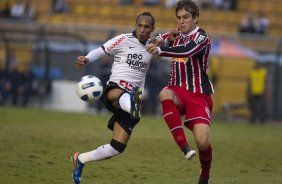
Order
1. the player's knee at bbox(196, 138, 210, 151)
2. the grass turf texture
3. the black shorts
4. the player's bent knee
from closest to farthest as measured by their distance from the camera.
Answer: the player's knee at bbox(196, 138, 210, 151) → the player's bent knee → the black shorts → the grass turf texture

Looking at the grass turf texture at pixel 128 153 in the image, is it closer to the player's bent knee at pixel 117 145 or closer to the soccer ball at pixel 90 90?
the player's bent knee at pixel 117 145

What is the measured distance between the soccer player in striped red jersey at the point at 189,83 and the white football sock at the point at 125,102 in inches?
16.2

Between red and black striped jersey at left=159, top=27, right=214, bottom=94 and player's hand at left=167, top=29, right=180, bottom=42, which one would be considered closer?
red and black striped jersey at left=159, top=27, right=214, bottom=94

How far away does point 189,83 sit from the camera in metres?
10.0

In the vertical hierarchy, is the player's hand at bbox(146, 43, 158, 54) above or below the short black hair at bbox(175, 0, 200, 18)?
below

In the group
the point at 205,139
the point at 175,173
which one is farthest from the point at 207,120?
the point at 175,173

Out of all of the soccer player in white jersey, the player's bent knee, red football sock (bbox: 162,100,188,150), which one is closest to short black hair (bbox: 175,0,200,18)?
the soccer player in white jersey

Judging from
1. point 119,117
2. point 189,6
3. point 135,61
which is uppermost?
point 189,6

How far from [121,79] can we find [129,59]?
0.89ft

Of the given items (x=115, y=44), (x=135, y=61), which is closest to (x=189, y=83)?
(x=135, y=61)

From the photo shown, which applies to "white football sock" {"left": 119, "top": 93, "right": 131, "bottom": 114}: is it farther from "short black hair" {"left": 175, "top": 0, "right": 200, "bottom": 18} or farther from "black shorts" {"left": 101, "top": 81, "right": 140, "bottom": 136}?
"short black hair" {"left": 175, "top": 0, "right": 200, "bottom": 18}

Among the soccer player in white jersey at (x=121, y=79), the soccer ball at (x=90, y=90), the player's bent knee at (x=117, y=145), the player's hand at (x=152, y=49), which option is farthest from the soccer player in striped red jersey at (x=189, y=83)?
the soccer ball at (x=90, y=90)

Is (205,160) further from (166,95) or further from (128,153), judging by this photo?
(128,153)

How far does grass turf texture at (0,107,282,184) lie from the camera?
36.8 ft
